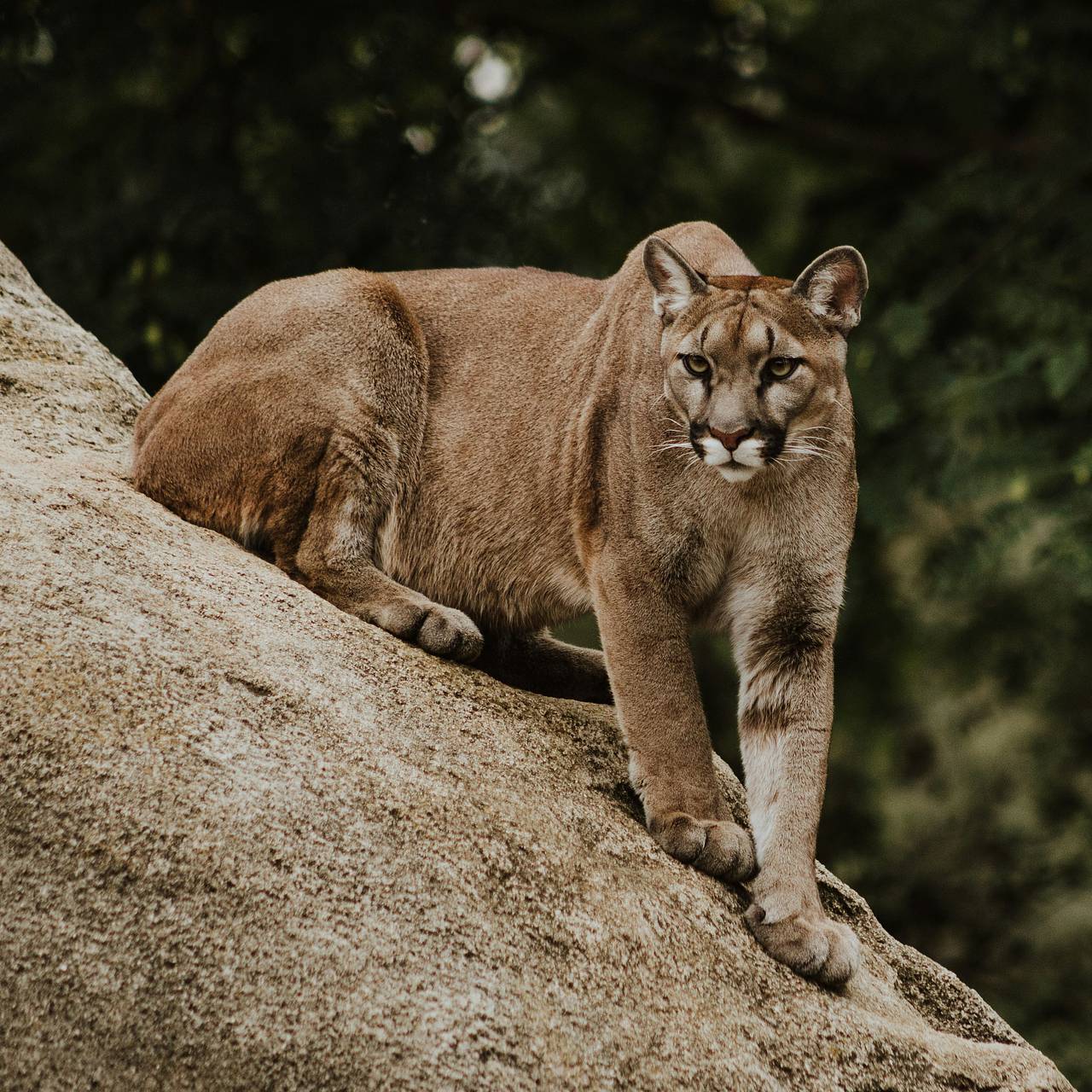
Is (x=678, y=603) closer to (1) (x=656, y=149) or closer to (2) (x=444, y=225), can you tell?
(2) (x=444, y=225)

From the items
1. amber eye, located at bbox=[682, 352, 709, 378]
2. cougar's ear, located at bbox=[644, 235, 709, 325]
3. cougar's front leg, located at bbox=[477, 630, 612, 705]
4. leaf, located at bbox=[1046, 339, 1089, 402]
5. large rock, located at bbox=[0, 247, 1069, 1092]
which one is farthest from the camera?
leaf, located at bbox=[1046, 339, 1089, 402]

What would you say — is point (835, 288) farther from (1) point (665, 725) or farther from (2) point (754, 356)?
(1) point (665, 725)

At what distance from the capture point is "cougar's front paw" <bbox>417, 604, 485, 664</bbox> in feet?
17.7

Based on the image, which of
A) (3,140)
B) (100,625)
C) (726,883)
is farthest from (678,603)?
(3,140)

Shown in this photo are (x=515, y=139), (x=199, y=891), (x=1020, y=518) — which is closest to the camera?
(x=199, y=891)

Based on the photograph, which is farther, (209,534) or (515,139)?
(515,139)

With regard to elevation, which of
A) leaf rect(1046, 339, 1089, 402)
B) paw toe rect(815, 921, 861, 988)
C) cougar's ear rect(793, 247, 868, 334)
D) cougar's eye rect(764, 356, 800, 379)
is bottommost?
paw toe rect(815, 921, 861, 988)

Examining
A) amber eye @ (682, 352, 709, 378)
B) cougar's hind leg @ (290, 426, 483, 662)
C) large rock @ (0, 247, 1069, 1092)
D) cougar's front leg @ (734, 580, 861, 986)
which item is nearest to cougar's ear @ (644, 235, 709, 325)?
Result: amber eye @ (682, 352, 709, 378)

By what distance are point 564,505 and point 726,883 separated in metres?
1.62

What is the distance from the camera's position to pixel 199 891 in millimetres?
3863

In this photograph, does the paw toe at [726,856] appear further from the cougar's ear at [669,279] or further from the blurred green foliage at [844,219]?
the blurred green foliage at [844,219]

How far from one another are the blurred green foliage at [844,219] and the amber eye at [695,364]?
2.87m

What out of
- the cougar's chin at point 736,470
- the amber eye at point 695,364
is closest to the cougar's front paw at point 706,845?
the cougar's chin at point 736,470

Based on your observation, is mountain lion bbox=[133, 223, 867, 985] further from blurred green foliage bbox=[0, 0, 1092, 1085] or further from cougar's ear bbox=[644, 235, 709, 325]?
blurred green foliage bbox=[0, 0, 1092, 1085]
